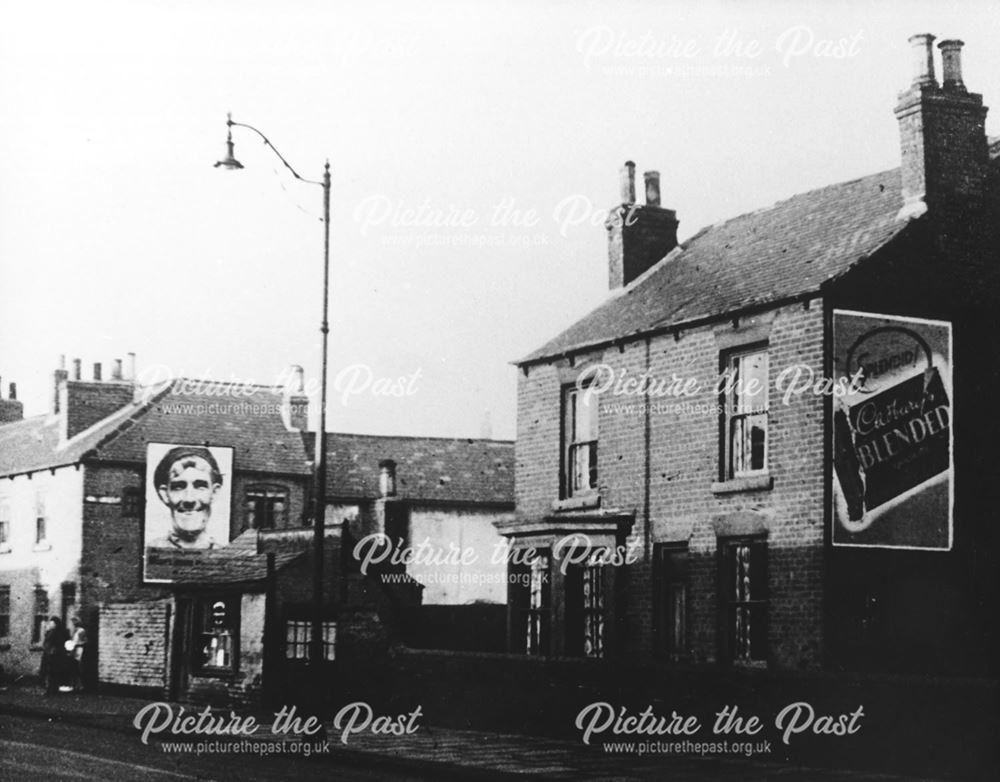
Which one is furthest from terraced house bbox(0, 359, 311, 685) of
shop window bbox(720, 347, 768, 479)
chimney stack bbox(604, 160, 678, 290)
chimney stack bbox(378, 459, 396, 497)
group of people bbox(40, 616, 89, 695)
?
shop window bbox(720, 347, 768, 479)

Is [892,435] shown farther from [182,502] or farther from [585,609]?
[182,502]

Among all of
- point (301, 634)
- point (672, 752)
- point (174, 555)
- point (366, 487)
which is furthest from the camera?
point (366, 487)

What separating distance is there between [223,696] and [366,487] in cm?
1917

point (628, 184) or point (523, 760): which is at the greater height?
point (628, 184)

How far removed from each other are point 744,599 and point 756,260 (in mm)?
5655

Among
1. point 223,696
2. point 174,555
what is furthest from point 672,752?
point 174,555

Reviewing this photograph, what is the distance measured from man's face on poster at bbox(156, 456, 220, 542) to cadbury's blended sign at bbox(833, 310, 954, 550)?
80.7 ft

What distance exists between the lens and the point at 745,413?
21.0m

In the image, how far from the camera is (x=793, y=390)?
20.0m

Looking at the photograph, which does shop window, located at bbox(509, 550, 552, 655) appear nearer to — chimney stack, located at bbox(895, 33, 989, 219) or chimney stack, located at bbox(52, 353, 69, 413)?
chimney stack, located at bbox(895, 33, 989, 219)

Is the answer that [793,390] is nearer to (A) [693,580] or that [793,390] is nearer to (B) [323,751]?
(A) [693,580]

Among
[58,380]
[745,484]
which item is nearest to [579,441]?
[745,484]

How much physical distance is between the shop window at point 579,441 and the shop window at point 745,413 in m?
3.29

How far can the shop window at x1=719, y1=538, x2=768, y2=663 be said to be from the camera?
66.9ft
